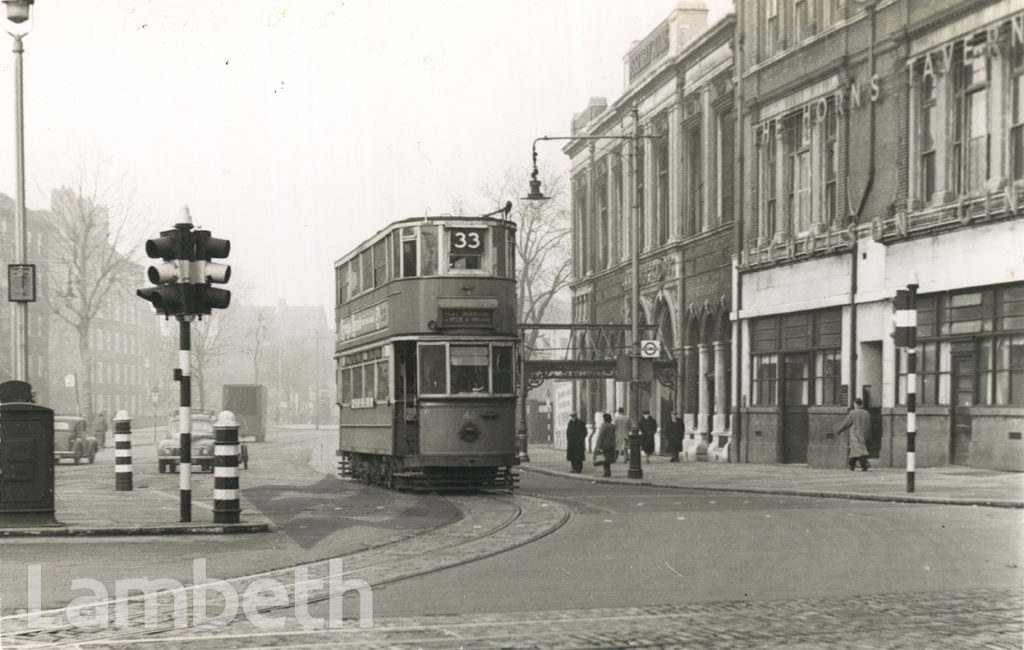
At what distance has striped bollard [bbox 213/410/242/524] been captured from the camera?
14.7 metres

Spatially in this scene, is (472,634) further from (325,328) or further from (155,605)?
(325,328)

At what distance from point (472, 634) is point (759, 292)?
28.1 m

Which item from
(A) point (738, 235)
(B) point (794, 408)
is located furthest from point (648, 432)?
(A) point (738, 235)

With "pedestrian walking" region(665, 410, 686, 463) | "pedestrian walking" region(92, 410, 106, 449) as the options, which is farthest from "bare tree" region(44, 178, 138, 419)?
"pedestrian walking" region(665, 410, 686, 463)

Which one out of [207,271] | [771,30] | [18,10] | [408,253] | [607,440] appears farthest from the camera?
[771,30]

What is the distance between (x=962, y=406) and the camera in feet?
85.4

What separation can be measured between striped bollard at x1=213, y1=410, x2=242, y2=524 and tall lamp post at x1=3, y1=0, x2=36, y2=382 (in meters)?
6.86

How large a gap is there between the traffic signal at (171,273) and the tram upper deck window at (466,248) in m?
8.22

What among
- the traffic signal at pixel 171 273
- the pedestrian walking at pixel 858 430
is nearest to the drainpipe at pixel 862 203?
the pedestrian walking at pixel 858 430

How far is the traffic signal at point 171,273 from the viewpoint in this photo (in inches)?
570

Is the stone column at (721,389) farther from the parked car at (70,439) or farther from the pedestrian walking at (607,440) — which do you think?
the parked car at (70,439)

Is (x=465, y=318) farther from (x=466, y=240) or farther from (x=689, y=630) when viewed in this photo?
(x=689, y=630)

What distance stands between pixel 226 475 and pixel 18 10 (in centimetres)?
1055

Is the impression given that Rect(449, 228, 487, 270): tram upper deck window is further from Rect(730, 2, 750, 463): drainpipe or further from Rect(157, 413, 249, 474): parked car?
Rect(730, 2, 750, 463): drainpipe
